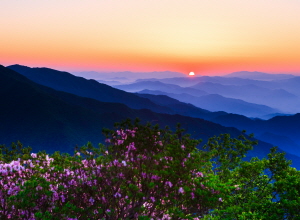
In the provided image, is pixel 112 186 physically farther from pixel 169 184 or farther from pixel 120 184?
pixel 169 184

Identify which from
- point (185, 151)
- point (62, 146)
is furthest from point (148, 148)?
point (62, 146)

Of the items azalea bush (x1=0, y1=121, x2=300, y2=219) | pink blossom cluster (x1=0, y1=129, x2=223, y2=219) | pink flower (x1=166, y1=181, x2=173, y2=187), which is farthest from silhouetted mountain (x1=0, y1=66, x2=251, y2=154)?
pink flower (x1=166, y1=181, x2=173, y2=187)

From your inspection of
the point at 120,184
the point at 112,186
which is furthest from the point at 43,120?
the point at 112,186

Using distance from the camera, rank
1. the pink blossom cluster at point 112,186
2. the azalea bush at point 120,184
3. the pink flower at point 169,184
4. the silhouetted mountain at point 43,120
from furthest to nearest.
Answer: the silhouetted mountain at point 43,120 → the pink flower at point 169,184 → the pink blossom cluster at point 112,186 → the azalea bush at point 120,184

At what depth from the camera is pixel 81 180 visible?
1123cm

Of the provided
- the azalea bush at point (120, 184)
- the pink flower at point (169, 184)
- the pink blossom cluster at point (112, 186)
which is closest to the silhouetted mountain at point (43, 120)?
the azalea bush at point (120, 184)

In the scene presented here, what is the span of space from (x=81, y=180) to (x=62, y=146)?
443 ft

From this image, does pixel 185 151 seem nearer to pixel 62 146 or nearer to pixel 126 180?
pixel 126 180

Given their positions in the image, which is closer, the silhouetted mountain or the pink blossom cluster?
the pink blossom cluster

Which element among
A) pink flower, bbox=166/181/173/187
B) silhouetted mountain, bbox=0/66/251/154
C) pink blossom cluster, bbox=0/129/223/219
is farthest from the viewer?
silhouetted mountain, bbox=0/66/251/154

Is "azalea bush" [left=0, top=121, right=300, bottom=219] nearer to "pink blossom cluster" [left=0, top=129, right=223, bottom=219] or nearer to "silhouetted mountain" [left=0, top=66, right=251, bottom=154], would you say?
"pink blossom cluster" [left=0, top=129, right=223, bottom=219]

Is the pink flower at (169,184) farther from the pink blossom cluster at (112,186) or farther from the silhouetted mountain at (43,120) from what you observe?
the silhouetted mountain at (43,120)

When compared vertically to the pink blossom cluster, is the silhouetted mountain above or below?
below

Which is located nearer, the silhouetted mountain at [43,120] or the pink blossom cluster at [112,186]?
the pink blossom cluster at [112,186]
